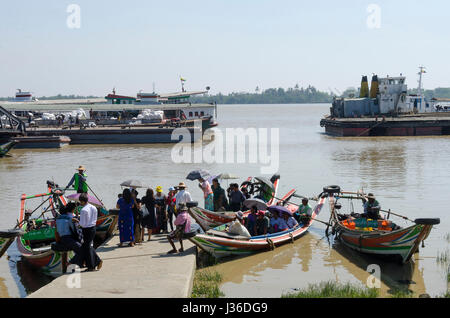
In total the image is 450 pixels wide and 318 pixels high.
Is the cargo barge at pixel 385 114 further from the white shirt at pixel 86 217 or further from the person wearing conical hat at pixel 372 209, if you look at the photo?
the white shirt at pixel 86 217

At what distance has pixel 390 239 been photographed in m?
11.9

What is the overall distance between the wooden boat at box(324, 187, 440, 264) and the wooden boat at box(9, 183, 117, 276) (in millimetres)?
5953

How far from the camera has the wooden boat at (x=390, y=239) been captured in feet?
36.5

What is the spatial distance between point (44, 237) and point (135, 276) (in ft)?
16.4

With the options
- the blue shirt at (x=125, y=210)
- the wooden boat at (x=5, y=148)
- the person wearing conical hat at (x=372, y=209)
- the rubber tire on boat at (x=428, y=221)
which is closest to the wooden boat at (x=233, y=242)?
the blue shirt at (x=125, y=210)

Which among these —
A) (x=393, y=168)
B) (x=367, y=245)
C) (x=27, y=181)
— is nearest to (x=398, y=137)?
(x=393, y=168)

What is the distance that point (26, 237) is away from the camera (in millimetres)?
13219

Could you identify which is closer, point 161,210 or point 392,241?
point 392,241

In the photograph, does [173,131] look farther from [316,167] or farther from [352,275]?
[352,275]

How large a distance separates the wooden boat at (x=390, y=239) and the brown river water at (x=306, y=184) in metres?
0.28

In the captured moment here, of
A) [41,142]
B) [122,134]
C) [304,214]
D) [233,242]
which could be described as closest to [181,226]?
[233,242]

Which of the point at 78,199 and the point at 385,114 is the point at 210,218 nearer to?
the point at 78,199

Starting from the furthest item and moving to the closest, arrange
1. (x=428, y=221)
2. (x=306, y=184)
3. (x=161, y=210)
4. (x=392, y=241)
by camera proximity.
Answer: (x=306, y=184) < (x=161, y=210) < (x=392, y=241) < (x=428, y=221)

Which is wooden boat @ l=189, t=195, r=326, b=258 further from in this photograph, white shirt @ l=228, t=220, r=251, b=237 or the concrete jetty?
the concrete jetty
